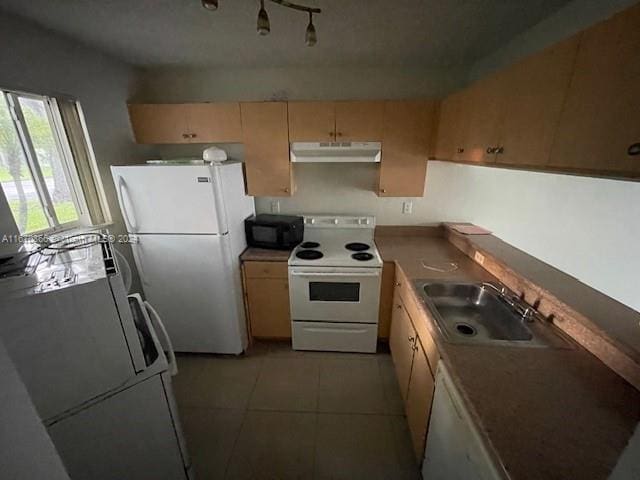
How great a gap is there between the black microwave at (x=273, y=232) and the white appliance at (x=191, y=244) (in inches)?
3.4

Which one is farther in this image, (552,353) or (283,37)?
(283,37)

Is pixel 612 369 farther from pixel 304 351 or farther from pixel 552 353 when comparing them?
pixel 304 351

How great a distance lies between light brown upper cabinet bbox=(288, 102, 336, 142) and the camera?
1888 millimetres

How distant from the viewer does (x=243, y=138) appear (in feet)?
6.53

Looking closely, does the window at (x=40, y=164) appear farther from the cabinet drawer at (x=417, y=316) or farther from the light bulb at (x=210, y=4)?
the cabinet drawer at (x=417, y=316)

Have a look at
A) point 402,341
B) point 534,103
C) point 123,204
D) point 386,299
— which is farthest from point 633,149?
point 123,204

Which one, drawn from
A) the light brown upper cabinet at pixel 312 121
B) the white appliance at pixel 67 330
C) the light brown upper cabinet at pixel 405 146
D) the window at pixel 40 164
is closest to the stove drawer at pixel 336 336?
the light brown upper cabinet at pixel 405 146

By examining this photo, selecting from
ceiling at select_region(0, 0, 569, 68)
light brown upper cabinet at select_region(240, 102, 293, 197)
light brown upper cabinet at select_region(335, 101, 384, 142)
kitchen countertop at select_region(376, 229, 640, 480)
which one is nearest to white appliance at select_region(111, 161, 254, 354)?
light brown upper cabinet at select_region(240, 102, 293, 197)

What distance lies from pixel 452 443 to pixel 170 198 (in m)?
2.06

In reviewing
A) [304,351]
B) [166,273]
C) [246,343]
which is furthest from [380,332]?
[166,273]

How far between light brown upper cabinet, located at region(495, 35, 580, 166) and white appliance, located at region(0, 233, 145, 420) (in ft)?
5.70

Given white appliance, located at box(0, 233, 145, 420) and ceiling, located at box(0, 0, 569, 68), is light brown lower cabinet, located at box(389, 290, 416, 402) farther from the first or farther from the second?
ceiling, located at box(0, 0, 569, 68)

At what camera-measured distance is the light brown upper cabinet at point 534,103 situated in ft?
3.01

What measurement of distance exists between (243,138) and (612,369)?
2.40 m
